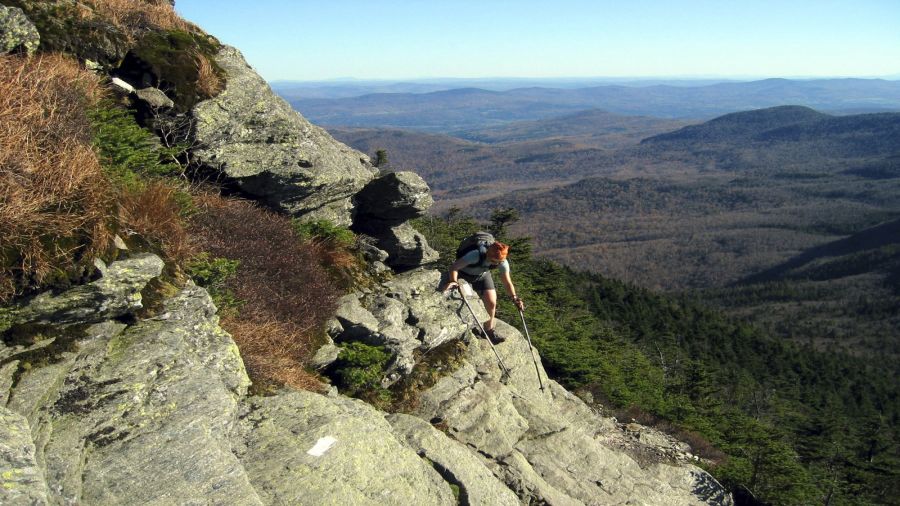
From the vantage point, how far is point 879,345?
112688 mm

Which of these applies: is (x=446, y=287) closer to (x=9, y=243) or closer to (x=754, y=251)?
(x=9, y=243)

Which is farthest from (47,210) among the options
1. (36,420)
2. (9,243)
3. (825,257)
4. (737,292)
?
(825,257)

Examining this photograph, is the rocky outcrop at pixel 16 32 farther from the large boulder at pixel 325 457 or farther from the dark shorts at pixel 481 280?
the dark shorts at pixel 481 280

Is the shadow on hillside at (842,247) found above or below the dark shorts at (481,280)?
below

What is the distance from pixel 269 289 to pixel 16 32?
6.01 metres

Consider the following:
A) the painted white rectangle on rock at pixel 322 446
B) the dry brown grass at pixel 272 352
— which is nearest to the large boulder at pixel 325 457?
the painted white rectangle on rock at pixel 322 446

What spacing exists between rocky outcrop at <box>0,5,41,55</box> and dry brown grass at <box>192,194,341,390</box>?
370 centimetres

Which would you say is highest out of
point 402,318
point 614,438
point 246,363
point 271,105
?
point 271,105

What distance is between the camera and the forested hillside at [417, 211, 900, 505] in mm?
21547

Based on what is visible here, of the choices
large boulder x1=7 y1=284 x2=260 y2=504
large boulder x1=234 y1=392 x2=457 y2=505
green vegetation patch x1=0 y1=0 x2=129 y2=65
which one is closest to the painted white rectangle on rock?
large boulder x1=234 y1=392 x2=457 y2=505

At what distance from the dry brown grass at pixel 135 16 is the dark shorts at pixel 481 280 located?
8844mm

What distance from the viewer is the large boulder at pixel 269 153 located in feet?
36.5

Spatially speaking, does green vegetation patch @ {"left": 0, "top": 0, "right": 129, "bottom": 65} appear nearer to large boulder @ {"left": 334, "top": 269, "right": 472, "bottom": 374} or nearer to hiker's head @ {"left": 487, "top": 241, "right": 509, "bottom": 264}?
large boulder @ {"left": 334, "top": 269, "right": 472, "bottom": 374}

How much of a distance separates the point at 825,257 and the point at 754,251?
21.6m
